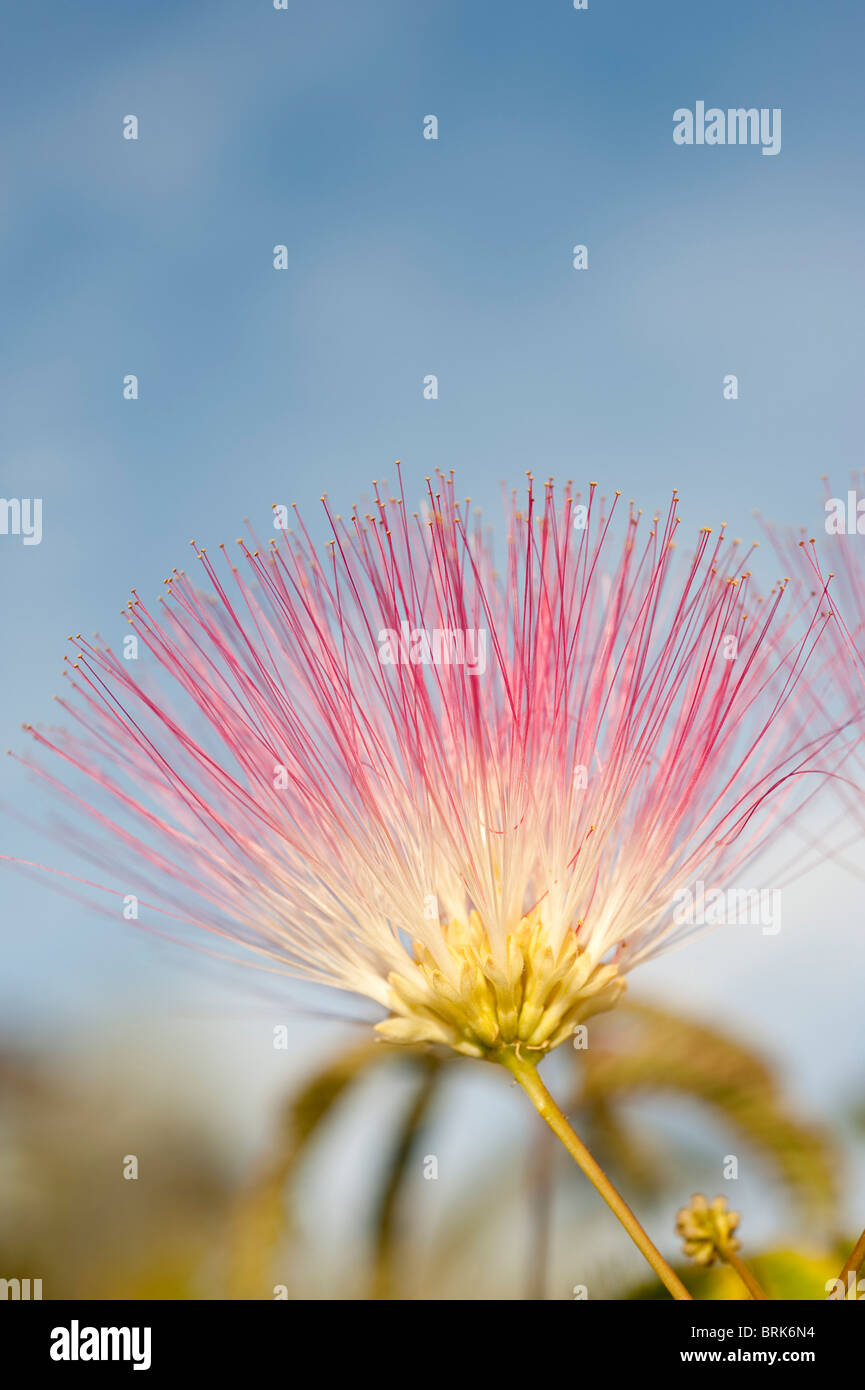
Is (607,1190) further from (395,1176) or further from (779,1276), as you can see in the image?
(395,1176)

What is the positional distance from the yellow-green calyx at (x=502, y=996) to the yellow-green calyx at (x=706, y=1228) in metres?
0.22

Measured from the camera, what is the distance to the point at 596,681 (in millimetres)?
1188

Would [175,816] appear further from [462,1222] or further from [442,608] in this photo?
[462,1222]

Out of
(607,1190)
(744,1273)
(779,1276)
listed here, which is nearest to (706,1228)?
(744,1273)

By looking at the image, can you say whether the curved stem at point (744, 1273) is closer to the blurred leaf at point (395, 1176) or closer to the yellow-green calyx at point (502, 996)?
the yellow-green calyx at point (502, 996)

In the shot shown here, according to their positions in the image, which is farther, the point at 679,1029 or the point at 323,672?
the point at 679,1029

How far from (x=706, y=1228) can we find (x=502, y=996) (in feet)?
1.03

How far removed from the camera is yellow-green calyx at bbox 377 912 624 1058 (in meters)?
1.05

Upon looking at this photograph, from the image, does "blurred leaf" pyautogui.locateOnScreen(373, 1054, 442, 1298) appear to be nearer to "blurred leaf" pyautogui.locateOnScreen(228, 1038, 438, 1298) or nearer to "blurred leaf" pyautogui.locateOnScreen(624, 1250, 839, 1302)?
"blurred leaf" pyautogui.locateOnScreen(228, 1038, 438, 1298)

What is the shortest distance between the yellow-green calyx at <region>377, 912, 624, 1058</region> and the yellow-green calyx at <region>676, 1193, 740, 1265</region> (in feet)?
0.73

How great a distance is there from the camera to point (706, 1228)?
3.49ft

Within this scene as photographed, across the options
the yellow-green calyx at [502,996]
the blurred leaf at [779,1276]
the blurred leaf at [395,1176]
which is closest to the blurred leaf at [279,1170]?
the blurred leaf at [395,1176]

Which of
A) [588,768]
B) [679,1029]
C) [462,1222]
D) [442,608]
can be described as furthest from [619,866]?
[462,1222]

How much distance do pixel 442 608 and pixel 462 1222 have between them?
2167mm
